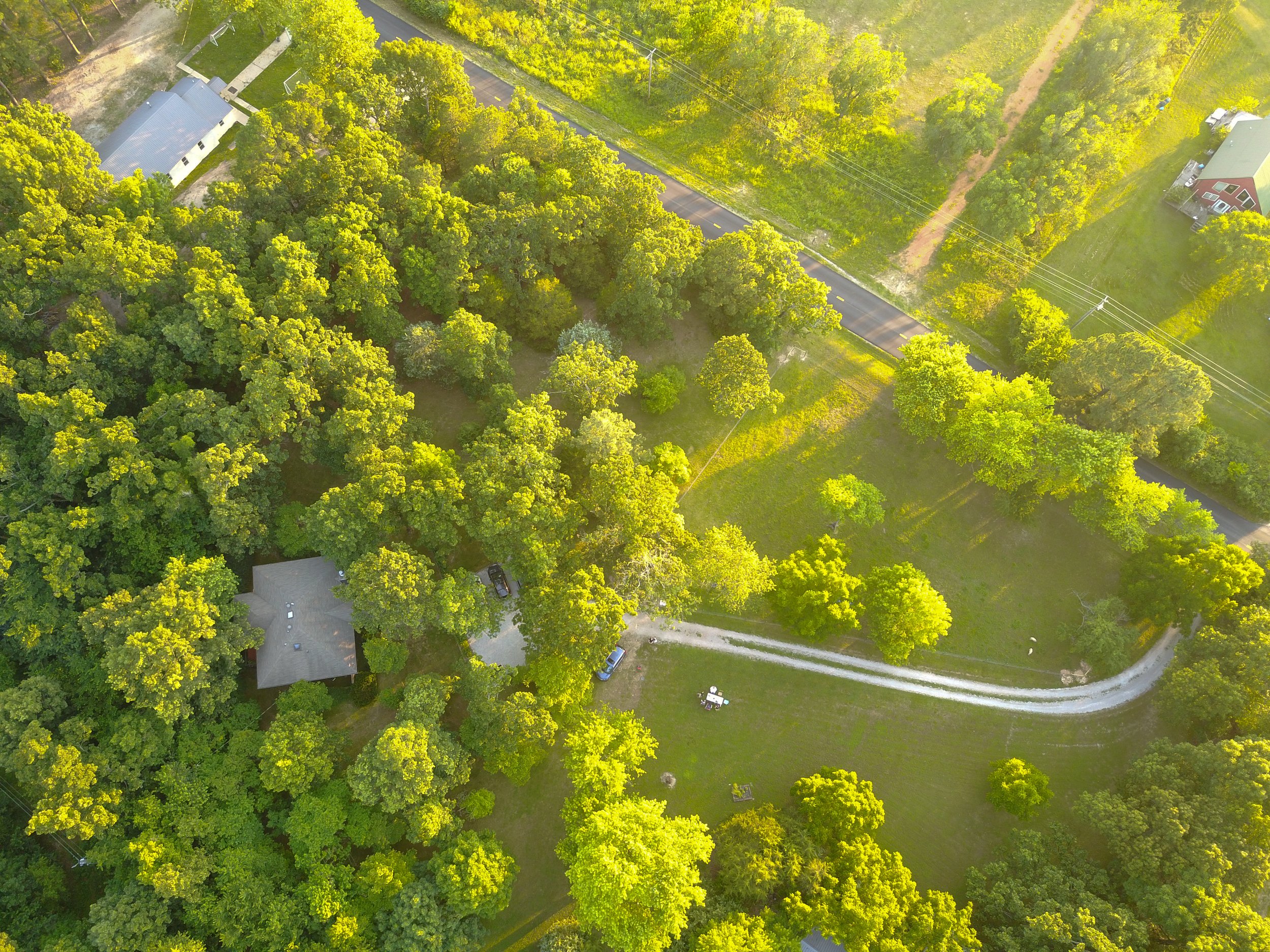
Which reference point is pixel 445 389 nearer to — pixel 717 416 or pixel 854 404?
pixel 717 416

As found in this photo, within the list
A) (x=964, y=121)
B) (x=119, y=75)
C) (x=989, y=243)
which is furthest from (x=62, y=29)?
(x=989, y=243)

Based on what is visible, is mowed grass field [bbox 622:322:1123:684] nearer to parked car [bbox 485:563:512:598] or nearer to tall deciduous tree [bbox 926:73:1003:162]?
parked car [bbox 485:563:512:598]

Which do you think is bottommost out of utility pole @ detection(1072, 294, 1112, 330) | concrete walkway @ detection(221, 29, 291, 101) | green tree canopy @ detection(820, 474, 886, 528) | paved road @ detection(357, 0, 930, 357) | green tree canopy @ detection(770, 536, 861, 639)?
green tree canopy @ detection(770, 536, 861, 639)

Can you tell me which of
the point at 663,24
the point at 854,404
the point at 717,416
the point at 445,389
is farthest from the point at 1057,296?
the point at 445,389

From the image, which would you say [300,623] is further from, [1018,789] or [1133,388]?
[1133,388]

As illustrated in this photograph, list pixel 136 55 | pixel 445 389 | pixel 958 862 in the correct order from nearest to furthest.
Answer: pixel 958 862
pixel 445 389
pixel 136 55

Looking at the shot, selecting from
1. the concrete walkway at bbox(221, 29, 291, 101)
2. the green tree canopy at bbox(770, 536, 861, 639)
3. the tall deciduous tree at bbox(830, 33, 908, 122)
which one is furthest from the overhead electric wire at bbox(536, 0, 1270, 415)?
the green tree canopy at bbox(770, 536, 861, 639)

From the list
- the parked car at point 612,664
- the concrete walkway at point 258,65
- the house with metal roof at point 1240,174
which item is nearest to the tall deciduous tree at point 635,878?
the parked car at point 612,664
